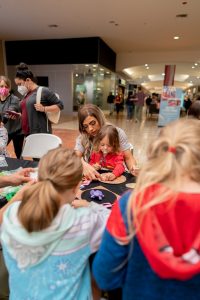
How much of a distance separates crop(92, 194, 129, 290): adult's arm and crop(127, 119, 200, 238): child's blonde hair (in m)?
0.05

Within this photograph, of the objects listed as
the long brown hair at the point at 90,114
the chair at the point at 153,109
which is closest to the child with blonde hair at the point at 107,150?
the long brown hair at the point at 90,114

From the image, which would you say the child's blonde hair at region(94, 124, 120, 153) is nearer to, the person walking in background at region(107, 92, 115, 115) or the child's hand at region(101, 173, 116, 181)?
the child's hand at region(101, 173, 116, 181)

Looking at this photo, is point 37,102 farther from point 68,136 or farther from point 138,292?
point 68,136

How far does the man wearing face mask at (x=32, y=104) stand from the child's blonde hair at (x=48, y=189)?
6.75ft

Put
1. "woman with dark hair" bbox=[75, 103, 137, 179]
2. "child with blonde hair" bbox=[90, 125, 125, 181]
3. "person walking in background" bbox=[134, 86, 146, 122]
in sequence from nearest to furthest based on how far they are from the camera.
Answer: "child with blonde hair" bbox=[90, 125, 125, 181] → "woman with dark hair" bbox=[75, 103, 137, 179] → "person walking in background" bbox=[134, 86, 146, 122]

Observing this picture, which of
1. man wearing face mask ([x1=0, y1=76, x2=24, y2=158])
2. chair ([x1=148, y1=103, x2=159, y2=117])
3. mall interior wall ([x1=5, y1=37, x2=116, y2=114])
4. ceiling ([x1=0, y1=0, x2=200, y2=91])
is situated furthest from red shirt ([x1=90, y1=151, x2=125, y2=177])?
chair ([x1=148, y1=103, x2=159, y2=117])

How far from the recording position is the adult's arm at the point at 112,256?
654 mm

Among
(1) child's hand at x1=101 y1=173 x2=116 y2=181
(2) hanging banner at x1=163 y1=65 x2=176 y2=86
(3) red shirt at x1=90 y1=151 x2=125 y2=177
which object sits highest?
(2) hanging banner at x1=163 y1=65 x2=176 y2=86

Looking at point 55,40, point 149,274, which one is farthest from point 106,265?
point 55,40

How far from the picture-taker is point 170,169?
0.61 m

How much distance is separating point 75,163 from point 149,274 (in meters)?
0.44

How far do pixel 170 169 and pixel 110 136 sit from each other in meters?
1.22

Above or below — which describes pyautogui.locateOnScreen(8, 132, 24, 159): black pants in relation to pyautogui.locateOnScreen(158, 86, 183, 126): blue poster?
below

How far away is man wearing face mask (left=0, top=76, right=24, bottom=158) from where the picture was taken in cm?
282
